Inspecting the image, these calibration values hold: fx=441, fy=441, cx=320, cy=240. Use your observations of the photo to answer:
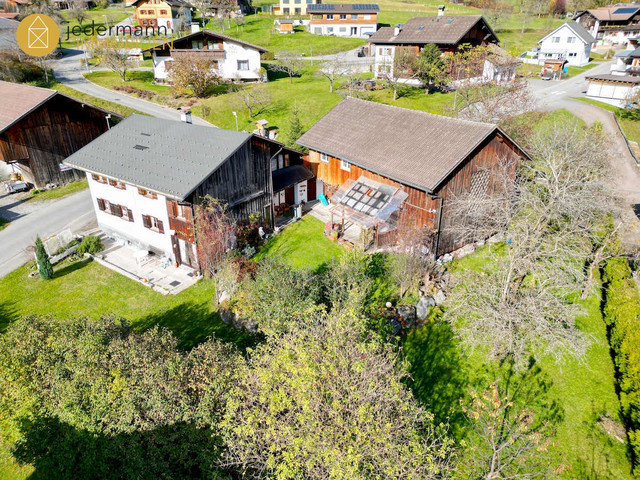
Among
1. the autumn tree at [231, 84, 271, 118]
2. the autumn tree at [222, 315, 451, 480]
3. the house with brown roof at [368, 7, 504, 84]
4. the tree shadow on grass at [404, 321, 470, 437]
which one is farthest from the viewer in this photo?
the house with brown roof at [368, 7, 504, 84]

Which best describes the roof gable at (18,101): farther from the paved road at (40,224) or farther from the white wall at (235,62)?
the white wall at (235,62)

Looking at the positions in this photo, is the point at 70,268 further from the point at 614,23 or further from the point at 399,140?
the point at 614,23

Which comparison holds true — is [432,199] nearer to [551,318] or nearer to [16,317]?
[551,318]

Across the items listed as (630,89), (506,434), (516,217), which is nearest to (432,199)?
(516,217)

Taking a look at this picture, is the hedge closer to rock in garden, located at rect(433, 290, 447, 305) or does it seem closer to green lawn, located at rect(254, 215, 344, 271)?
rock in garden, located at rect(433, 290, 447, 305)

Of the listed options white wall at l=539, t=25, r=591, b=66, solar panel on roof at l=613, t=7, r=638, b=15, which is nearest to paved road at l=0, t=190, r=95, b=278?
white wall at l=539, t=25, r=591, b=66

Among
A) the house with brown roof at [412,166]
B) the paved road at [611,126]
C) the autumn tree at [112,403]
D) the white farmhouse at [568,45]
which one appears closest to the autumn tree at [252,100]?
the house with brown roof at [412,166]
